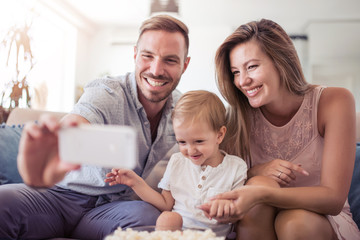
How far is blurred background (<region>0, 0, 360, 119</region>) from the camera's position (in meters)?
6.38

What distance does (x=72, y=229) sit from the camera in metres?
1.43

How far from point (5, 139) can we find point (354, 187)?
1679mm

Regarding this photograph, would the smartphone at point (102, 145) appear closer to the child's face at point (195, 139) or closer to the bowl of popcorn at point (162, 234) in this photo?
the bowl of popcorn at point (162, 234)

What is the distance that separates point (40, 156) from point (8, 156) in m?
1.09

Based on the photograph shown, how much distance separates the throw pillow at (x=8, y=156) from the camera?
5.18 ft

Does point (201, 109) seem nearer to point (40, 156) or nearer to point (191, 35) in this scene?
point (40, 156)

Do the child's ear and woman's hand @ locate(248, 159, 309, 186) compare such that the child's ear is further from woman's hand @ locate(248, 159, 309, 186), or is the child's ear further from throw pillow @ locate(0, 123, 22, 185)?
throw pillow @ locate(0, 123, 22, 185)

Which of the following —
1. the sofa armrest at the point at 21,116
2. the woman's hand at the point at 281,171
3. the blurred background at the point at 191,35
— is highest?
the blurred background at the point at 191,35

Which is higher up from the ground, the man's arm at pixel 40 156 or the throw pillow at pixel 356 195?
the man's arm at pixel 40 156

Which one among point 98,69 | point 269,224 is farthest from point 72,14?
point 269,224

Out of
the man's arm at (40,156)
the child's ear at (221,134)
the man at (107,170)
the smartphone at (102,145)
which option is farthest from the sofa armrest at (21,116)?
the smartphone at (102,145)

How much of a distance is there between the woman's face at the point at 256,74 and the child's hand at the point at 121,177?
0.58 meters

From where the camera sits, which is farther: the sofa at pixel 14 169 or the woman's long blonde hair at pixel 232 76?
the sofa at pixel 14 169

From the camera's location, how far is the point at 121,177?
1235 mm
